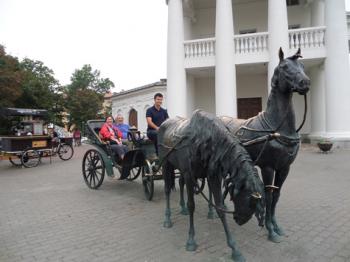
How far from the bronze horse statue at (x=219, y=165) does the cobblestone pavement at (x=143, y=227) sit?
17.5 inches

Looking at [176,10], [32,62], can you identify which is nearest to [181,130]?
[176,10]

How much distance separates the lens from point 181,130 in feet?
11.9

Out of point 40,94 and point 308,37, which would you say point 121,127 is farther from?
point 40,94

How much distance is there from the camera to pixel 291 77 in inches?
124

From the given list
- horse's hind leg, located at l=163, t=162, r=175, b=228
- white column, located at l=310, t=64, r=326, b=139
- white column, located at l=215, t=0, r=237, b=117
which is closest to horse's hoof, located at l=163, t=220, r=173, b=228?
horse's hind leg, located at l=163, t=162, r=175, b=228

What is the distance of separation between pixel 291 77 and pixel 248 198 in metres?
1.60

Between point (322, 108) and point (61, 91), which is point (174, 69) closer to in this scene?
point (322, 108)

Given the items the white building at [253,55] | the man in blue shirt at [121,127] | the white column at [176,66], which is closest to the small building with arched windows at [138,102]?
the white building at [253,55]

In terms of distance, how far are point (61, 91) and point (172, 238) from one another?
27323mm

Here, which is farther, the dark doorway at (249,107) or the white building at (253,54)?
the dark doorway at (249,107)

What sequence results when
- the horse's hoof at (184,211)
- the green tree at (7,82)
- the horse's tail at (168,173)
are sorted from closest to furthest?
the horse's tail at (168,173) < the horse's hoof at (184,211) < the green tree at (7,82)

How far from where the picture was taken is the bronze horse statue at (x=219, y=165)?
247 cm

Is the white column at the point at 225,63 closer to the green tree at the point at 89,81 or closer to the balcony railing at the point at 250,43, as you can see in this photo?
the balcony railing at the point at 250,43

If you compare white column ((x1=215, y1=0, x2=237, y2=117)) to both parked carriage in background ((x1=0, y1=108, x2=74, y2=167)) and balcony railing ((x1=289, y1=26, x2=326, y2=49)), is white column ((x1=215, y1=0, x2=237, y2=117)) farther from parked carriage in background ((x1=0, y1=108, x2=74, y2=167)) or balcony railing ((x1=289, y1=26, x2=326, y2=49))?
parked carriage in background ((x1=0, y1=108, x2=74, y2=167))
